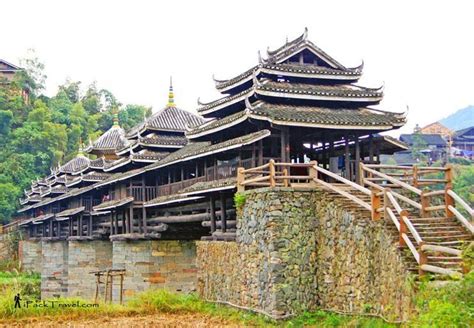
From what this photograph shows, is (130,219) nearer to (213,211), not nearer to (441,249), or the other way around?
(213,211)

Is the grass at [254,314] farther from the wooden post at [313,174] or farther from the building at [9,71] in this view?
the building at [9,71]

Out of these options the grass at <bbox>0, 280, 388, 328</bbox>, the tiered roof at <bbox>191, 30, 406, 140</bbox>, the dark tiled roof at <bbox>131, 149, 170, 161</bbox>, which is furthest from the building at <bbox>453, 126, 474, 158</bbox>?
the grass at <bbox>0, 280, 388, 328</bbox>

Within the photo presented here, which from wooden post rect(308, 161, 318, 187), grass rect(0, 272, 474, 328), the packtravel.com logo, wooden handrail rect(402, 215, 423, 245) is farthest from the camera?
the packtravel.com logo

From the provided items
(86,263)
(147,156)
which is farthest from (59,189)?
(147,156)

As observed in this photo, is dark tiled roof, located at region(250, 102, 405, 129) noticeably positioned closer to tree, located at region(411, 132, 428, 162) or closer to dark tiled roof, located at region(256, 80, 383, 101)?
dark tiled roof, located at region(256, 80, 383, 101)

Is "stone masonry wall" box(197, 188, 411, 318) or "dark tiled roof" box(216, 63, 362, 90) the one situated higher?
"dark tiled roof" box(216, 63, 362, 90)

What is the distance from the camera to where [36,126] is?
201ft

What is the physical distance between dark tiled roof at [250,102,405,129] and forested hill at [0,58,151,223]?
41.6 m

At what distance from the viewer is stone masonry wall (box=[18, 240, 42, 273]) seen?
47.5 metres

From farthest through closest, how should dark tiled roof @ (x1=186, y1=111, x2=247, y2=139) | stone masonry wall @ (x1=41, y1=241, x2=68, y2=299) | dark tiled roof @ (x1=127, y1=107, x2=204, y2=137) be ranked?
1. stone masonry wall @ (x1=41, y1=241, x2=68, y2=299)
2. dark tiled roof @ (x1=127, y1=107, x2=204, y2=137)
3. dark tiled roof @ (x1=186, y1=111, x2=247, y2=139)

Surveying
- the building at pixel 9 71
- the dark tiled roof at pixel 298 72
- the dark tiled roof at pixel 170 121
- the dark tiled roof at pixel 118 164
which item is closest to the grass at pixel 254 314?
the dark tiled roof at pixel 298 72

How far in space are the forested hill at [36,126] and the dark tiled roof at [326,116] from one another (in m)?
41.6

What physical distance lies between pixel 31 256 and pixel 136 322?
114 feet

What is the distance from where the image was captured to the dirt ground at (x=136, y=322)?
15367mm
